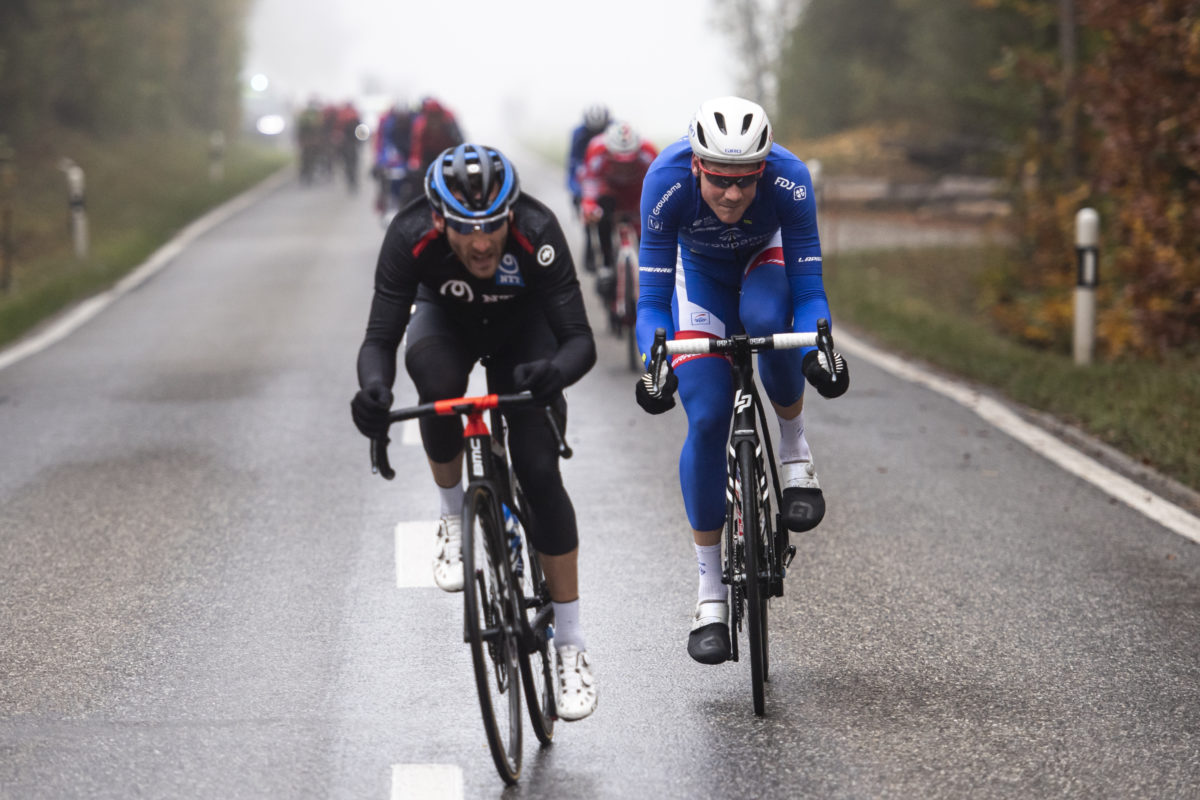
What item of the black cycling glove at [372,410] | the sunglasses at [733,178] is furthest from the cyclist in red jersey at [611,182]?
the black cycling glove at [372,410]

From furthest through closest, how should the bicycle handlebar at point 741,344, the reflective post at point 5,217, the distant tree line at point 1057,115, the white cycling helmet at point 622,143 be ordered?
the reflective post at point 5,217 → the white cycling helmet at point 622,143 → the distant tree line at point 1057,115 → the bicycle handlebar at point 741,344

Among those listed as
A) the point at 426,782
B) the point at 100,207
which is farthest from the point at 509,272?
the point at 100,207

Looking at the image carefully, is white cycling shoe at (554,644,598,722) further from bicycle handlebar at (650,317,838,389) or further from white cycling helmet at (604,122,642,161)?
white cycling helmet at (604,122,642,161)

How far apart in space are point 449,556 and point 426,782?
0.70 m

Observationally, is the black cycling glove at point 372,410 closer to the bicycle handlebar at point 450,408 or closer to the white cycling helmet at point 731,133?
the bicycle handlebar at point 450,408

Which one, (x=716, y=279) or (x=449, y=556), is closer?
(x=449, y=556)

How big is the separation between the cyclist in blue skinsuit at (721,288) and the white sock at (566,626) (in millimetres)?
506

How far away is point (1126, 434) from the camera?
8969 millimetres

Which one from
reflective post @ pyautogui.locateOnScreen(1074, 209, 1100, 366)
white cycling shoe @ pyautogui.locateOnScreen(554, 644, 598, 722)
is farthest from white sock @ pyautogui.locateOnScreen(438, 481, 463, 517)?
reflective post @ pyautogui.locateOnScreen(1074, 209, 1100, 366)

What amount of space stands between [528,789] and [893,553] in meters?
2.89

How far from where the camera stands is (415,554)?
22.3 feet

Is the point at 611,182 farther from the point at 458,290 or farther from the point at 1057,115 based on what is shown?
the point at 458,290

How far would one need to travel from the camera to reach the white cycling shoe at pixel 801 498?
5.30 metres

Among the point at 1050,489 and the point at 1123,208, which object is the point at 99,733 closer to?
the point at 1050,489
